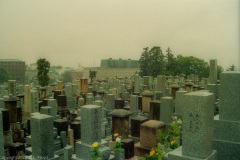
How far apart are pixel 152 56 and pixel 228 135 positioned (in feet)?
98.9

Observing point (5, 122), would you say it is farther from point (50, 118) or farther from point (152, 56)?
point (152, 56)

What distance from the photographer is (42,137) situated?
5.42 metres

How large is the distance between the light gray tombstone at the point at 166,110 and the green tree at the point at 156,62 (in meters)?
24.2

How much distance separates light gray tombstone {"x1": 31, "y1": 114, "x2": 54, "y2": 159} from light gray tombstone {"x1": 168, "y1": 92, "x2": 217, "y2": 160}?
3295 millimetres

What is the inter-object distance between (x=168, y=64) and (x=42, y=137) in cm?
3138

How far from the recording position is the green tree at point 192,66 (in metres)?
35.6

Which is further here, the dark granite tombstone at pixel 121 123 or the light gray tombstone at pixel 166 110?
the light gray tombstone at pixel 166 110

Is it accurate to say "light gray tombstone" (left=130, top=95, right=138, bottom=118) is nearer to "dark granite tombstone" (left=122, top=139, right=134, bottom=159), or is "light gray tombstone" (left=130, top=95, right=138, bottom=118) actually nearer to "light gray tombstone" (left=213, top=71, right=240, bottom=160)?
"dark granite tombstone" (left=122, top=139, right=134, bottom=159)

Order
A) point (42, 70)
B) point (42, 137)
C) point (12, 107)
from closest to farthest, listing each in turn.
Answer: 1. point (42, 137)
2. point (12, 107)
3. point (42, 70)

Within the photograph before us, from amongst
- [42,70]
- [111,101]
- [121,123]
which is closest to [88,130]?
[121,123]

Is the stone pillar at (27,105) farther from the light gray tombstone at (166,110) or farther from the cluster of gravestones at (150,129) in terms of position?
the light gray tombstone at (166,110)

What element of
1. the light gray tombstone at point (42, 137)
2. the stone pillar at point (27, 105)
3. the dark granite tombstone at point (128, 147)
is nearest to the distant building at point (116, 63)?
the stone pillar at point (27, 105)

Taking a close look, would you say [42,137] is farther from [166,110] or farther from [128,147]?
[166,110]

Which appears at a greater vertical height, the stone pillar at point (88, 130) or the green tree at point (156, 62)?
the green tree at point (156, 62)
